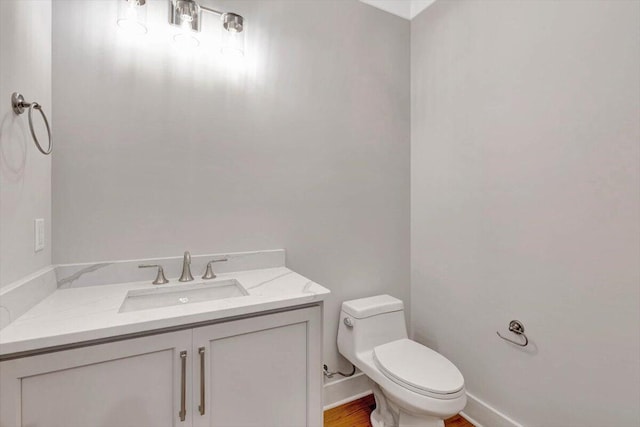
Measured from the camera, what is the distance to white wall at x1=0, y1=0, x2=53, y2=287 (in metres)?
0.87

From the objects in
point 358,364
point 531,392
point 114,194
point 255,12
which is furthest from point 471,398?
point 255,12

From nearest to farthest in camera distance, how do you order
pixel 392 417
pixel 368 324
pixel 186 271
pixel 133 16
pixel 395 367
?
pixel 133 16
pixel 186 271
pixel 395 367
pixel 392 417
pixel 368 324

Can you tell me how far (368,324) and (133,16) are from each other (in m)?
1.88

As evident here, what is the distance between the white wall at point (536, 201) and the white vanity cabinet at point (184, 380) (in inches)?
40.9

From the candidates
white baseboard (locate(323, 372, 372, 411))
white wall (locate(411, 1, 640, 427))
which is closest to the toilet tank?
white baseboard (locate(323, 372, 372, 411))

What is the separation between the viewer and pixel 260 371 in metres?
1.07

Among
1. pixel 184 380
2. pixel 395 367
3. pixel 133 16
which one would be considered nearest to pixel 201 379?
pixel 184 380

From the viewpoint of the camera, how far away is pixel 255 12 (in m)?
1.54

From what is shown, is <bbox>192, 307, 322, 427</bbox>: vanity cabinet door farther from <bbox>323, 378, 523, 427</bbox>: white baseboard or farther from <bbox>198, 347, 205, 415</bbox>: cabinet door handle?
<bbox>323, 378, 523, 427</bbox>: white baseboard

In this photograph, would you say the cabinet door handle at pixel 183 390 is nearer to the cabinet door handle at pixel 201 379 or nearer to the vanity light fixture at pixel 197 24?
the cabinet door handle at pixel 201 379

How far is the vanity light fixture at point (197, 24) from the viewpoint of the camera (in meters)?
1.27

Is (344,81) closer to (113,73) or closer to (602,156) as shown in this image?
(113,73)

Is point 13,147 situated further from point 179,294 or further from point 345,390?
point 345,390

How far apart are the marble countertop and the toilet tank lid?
52 centimetres
